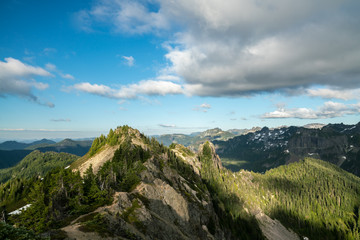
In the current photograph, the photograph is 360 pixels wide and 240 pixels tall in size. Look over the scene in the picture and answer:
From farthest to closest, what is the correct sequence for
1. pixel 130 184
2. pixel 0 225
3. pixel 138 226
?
pixel 130 184 → pixel 138 226 → pixel 0 225

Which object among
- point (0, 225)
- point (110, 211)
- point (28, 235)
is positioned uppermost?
point (0, 225)

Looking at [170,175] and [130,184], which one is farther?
[170,175]

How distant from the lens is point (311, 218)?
196 m

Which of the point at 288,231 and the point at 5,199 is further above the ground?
the point at 5,199

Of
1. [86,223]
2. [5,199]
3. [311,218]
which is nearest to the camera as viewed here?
[86,223]

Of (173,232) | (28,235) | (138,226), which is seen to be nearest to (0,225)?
(28,235)

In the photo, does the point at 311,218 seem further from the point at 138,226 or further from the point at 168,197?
the point at 138,226

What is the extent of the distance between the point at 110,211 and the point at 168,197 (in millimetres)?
24857

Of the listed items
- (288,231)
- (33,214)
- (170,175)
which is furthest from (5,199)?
(288,231)

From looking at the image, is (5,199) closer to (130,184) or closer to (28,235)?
(130,184)

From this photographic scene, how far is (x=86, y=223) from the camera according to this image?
30.2 meters

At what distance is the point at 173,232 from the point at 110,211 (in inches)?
662

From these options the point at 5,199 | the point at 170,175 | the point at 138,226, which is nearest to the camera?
the point at 138,226

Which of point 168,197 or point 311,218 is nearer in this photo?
point 168,197
